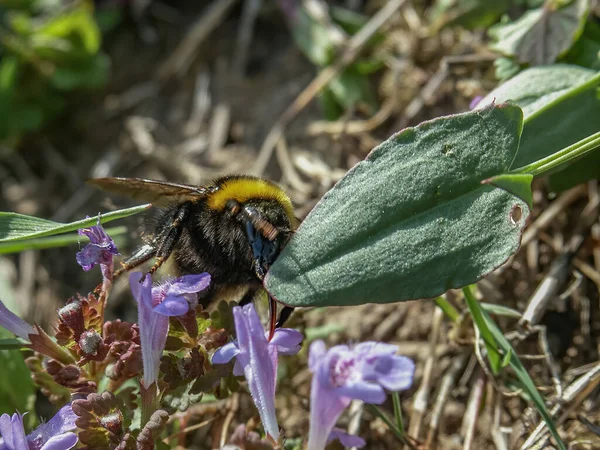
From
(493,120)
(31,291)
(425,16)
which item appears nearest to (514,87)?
(493,120)

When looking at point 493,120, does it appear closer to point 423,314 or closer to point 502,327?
point 502,327

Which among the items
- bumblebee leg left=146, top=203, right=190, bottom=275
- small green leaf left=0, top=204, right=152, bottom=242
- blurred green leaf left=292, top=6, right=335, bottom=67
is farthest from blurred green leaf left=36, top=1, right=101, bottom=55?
bumblebee leg left=146, top=203, right=190, bottom=275

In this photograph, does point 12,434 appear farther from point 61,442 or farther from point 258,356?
point 258,356

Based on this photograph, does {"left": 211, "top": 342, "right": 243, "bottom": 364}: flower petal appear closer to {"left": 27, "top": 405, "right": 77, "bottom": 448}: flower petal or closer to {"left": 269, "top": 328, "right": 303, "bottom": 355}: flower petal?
{"left": 269, "top": 328, "right": 303, "bottom": 355}: flower petal

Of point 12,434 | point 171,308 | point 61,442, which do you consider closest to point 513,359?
point 171,308

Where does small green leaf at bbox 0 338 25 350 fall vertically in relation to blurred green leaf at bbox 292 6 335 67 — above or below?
below

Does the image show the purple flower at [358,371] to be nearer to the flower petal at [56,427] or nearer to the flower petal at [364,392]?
the flower petal at [364,392]

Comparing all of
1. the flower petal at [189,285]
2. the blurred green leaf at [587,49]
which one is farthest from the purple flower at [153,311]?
the blurred green leaf at [587,49]
